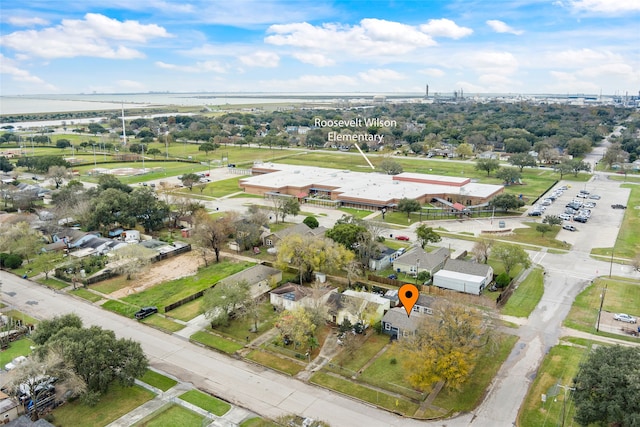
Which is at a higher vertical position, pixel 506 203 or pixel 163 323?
pixel 506 203

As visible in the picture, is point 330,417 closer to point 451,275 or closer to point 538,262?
point 451,275

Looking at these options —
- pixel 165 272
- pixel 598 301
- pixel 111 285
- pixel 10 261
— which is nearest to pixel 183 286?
pixel 165 272

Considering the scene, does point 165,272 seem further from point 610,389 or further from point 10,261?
point 610,389

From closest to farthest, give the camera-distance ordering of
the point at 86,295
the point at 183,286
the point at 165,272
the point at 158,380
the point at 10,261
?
the point at 158,380 < the point at 86,295 < the point at 183,286 < the point at 10,261 < the point at 165,272

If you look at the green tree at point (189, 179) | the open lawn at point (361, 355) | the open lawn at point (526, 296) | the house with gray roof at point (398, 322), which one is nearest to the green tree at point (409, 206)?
the open lawn at point (526, 296)

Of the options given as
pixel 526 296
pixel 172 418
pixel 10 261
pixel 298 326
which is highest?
pixel 298 326

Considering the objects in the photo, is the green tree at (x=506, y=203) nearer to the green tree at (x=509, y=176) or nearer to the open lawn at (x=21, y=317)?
the green tree at (x=509, y=176)

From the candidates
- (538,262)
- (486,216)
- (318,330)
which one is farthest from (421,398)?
(486,216)
